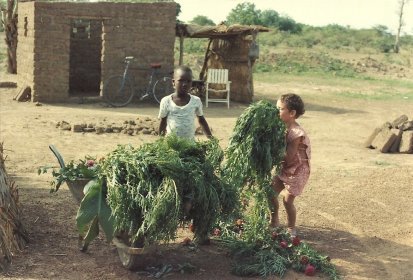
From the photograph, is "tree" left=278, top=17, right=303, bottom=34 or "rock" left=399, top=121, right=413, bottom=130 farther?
"tree" left=278, top=17, right=303, bottom=34

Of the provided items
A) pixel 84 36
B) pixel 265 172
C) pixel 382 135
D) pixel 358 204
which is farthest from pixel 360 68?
pixel 265 172

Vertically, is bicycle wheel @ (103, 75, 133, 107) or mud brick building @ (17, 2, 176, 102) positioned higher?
mud brick building @ (17, 2, 176, 102)

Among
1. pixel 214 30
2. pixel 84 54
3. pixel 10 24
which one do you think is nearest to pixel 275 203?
pixel 214 30

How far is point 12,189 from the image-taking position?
505cm

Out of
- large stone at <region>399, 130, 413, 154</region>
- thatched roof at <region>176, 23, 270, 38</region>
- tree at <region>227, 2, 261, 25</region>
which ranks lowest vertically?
large stone at <region>399, 130, 413, 154</region>

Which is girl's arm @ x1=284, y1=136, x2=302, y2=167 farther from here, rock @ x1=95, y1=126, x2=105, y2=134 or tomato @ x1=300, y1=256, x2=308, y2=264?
rock @ x1=95, y1=126, x2=105, y2=134

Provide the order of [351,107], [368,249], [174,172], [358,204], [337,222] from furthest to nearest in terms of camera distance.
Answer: [351,107] < [358,204] < [337,222] < [368,249] < [174,172]

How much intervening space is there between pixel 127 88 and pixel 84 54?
288 centimetres

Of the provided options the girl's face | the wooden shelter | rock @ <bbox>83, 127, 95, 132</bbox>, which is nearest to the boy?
the girl's face

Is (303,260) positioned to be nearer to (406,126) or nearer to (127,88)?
(406,126)

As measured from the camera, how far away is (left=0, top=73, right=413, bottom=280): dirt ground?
4.57 metres

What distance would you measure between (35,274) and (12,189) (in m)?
1.08

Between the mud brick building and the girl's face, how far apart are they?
958 centimetres

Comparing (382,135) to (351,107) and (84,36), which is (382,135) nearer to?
(351,107)
